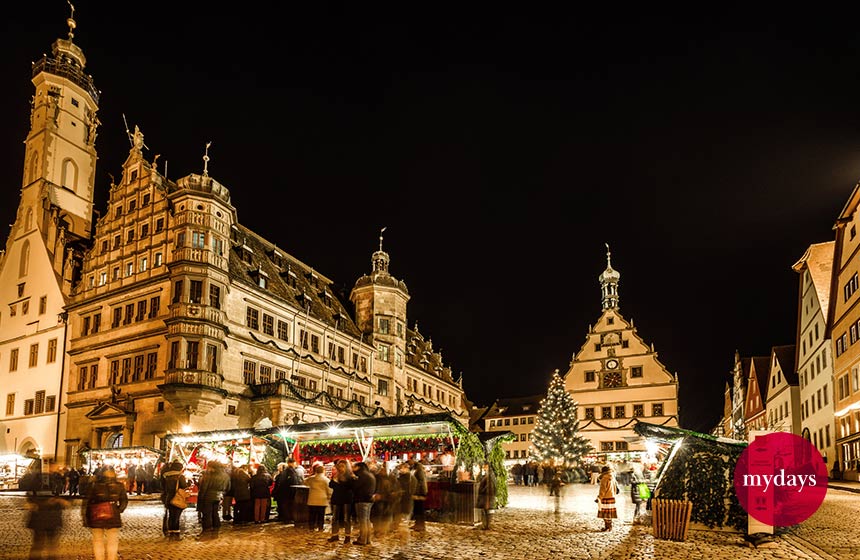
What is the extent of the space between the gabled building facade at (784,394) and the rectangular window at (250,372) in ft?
129

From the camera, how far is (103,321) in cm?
4222

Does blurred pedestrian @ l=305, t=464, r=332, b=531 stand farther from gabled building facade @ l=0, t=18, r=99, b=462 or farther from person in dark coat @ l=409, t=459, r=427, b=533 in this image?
gabled building facade @ l=0, t=18, r=99, b=462

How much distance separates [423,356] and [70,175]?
35.0 metres

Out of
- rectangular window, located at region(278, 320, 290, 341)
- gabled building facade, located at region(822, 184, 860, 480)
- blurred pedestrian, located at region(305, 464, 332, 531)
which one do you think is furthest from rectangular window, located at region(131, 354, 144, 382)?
gabled building facade, located at region(822, 184, 860, 480)

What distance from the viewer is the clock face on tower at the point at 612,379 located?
67.2 m

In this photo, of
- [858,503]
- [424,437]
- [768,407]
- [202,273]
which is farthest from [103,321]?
[768,407]

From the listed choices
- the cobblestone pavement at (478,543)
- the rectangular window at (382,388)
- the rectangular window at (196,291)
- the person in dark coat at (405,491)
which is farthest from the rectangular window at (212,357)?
the person in dark coat at (405,491)

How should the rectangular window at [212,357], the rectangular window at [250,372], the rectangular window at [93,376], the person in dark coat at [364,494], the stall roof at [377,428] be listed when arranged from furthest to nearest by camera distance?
1. the rectangular window at [93,376]
2. the rectangular window at [250,372]
3. the rectangular window at [212,357]
4. the stall roof at [377,428]
5. the person in dark coat at [364,494]

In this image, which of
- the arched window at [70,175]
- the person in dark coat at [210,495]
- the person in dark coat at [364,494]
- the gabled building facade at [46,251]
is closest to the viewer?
the person in dark coat at [364,494]

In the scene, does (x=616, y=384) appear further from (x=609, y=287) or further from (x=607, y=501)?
(x=607, y=501)

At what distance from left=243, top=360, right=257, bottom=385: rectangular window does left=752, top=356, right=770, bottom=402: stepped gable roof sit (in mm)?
50688

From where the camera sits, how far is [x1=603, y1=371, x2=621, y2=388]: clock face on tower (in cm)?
6719

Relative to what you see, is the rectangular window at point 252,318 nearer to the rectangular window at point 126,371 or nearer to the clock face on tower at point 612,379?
the rectangular window at point 126,371

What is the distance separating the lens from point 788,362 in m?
58.5
